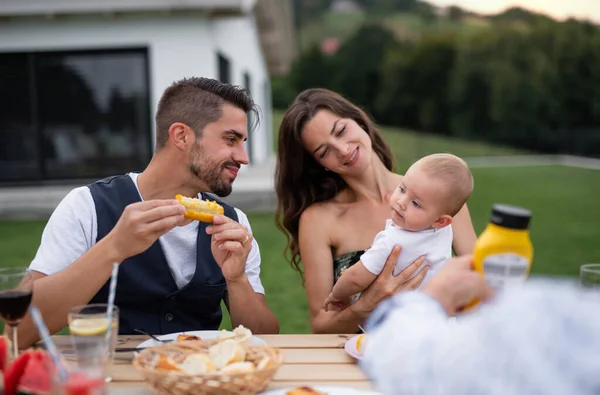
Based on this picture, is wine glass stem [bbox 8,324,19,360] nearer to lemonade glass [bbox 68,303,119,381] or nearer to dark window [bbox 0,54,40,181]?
lemonade glass [bbox 68,303,119,381]

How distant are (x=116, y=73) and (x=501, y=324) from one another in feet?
34.9

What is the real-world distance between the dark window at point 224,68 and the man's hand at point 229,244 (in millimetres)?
9748

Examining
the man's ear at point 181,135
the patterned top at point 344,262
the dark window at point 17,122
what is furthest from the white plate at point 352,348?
the dark window at point 17,122

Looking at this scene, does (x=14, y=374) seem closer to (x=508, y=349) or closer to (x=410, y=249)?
(x=508, y=349)

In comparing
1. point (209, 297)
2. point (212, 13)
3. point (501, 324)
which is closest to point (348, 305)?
point (209, 297)

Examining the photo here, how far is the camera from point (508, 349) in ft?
4.14

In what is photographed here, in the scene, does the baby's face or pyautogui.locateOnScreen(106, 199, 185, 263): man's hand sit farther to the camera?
the baby's face

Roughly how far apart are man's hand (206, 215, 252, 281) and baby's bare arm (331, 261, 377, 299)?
0.41m

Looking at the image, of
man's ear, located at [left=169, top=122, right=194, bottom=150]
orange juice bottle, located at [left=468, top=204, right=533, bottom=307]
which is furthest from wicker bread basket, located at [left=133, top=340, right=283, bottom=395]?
man's ear, located at [left=169, top=122, right=194, bottom=150]

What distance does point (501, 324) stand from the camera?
4.20ft

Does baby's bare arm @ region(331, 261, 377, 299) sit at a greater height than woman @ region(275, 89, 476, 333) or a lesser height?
lesser

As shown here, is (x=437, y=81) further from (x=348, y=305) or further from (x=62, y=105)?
(x=348, y=305)

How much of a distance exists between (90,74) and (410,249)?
975 cm

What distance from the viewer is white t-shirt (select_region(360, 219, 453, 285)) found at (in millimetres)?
2582
